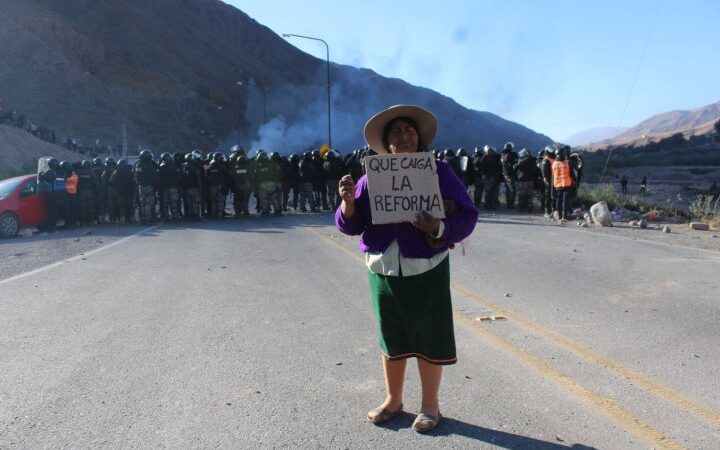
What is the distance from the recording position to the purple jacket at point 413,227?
341 centimetres

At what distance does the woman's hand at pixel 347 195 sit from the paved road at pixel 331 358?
4.22 feet

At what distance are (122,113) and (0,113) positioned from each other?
26.0 meters

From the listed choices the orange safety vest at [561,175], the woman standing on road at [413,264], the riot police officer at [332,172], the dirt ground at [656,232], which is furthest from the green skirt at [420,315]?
the riot police officer at [332,172]

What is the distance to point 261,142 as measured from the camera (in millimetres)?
80375

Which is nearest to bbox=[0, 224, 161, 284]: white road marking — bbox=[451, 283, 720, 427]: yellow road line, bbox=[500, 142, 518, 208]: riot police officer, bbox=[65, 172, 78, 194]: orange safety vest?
bbox=[65, 172, 78, 194]: orange safety vest

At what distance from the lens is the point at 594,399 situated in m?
4.03

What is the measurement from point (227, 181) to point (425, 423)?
16.1 m

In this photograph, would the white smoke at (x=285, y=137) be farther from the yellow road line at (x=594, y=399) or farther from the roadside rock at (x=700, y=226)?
the yellow road line at (x=594, y=399)

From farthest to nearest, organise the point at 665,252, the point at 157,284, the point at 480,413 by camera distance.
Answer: the point at 665,252 → the point at 157,284 → the point at 480,413

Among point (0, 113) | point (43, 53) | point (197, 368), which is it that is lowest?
point (197, 368)

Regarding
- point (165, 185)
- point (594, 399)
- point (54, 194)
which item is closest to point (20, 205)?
point (54, 194)

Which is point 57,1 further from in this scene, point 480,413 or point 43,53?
point 480,413

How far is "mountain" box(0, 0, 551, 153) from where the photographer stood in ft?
201

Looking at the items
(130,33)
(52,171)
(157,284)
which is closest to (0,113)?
(52,171)
